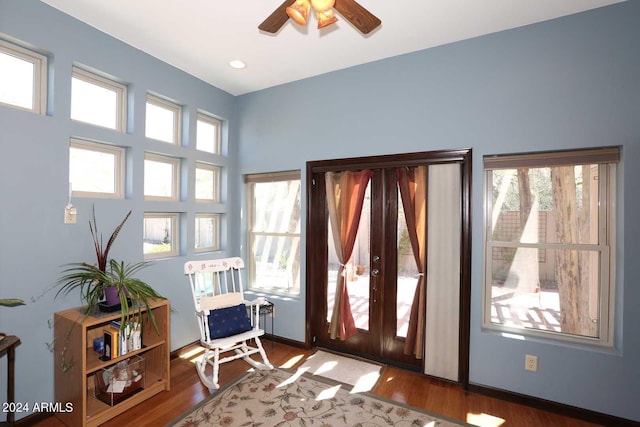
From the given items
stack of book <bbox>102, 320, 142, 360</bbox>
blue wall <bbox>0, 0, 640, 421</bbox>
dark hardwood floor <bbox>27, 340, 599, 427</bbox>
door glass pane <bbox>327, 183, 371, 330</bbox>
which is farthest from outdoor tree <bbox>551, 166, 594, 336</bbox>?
stack of book <bbox>102, 320, 142, 360</bbox>

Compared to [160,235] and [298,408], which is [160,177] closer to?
[160,235]

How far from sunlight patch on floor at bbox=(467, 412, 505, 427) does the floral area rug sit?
0.40 feet

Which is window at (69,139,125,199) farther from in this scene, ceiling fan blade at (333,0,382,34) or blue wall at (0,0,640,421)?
ceiling fan blade at (333,0,382,34)

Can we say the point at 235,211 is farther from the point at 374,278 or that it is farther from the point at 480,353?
the point at 480,353

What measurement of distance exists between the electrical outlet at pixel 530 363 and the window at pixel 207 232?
3.30 m

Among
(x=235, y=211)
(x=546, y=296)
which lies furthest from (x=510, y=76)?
(x=235, y=211)

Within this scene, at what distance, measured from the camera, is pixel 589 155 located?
2203 millimetres

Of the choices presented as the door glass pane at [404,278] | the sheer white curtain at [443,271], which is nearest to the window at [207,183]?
the door glass pane at [404,278]

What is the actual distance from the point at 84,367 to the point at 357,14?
2.80 metres

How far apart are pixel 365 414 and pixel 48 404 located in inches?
91.8

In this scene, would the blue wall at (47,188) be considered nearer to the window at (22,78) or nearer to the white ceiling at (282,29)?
the window at (22,78)

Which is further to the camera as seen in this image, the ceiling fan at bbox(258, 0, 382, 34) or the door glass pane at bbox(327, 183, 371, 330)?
the door glass pane at bbox(327, 183, 371, 330)

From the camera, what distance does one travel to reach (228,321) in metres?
2.76

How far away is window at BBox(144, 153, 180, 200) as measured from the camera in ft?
9.77
